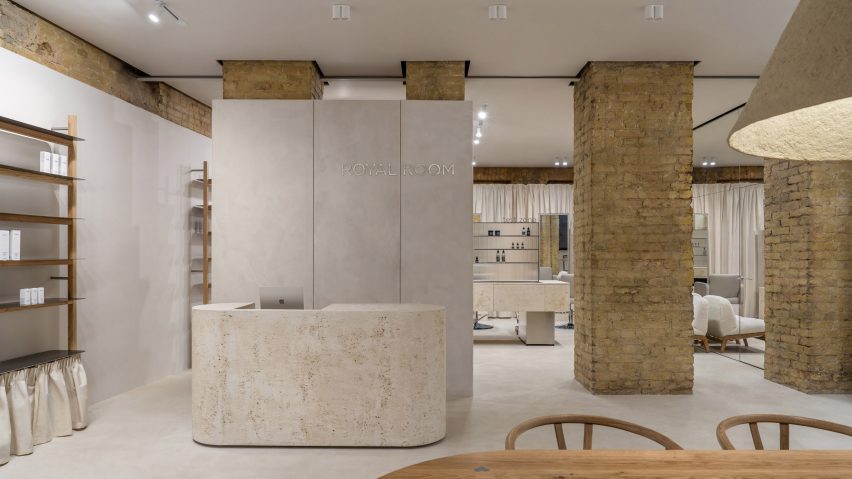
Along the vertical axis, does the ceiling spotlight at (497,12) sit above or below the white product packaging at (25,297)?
above

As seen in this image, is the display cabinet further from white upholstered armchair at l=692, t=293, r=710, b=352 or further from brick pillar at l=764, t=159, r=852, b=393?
brick pillar at l=764, t=159, r=852, b=393

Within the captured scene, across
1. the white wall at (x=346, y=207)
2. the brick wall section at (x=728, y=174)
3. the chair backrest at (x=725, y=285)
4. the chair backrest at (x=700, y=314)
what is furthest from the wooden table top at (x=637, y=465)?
the brick wall section at (x=728, y=174)

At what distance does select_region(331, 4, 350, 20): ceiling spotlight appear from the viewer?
4.70 metres

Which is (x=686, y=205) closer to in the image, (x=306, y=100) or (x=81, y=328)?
(x=306, y=100)

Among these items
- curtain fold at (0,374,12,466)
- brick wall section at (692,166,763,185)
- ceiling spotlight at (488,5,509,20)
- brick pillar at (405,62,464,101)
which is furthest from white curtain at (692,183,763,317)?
curtain fold at (0,374,12,466)

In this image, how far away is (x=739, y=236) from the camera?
25.9ft

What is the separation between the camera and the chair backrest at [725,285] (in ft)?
26.1

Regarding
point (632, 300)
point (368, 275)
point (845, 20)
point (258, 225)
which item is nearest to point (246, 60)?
point (258, 225)

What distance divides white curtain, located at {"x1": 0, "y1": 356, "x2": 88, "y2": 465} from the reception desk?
5.60 metres

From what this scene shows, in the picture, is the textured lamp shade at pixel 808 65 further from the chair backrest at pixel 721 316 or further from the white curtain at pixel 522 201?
the white curtain at pixel 522 201

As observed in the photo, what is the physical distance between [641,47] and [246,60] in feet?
13.2

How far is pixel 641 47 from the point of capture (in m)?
5.61

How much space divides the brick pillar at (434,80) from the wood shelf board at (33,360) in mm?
3945

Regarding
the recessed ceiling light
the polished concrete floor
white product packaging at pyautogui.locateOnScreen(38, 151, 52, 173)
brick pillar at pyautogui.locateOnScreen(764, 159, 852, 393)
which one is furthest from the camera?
the recessed ceiling light
